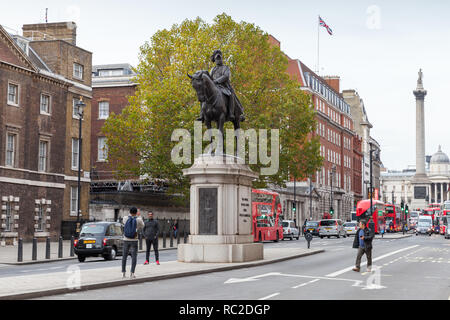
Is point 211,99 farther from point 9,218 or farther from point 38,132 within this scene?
point 38,132

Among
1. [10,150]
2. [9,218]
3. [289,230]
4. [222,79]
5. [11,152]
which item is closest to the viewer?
[222,79]

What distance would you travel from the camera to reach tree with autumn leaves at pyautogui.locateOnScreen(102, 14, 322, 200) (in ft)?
149

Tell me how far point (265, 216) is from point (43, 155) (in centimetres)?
1641

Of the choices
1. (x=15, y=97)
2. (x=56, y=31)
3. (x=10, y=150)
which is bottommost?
(x=10, y=150)

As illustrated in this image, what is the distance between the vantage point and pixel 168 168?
45.9 metres

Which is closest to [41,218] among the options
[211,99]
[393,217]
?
[211,99]

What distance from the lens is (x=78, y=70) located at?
51562 mm

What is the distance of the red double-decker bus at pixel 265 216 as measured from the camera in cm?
4725

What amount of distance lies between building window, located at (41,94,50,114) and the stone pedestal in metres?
26.7

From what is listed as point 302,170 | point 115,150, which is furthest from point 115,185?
point 302,170

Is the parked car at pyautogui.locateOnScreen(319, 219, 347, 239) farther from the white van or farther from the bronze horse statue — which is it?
the bronze horse statue

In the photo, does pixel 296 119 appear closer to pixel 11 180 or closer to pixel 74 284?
pixel 11 180
